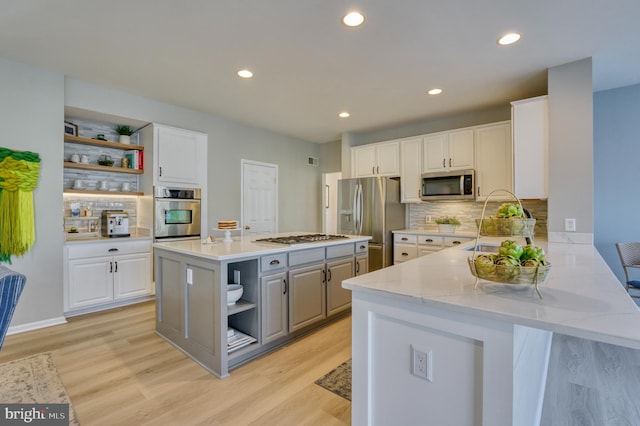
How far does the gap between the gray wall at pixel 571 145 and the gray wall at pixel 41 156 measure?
5195mm

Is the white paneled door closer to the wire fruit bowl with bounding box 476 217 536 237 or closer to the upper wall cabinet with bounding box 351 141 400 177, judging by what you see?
the upper wall cabinet with bounding box 351 141 400 177

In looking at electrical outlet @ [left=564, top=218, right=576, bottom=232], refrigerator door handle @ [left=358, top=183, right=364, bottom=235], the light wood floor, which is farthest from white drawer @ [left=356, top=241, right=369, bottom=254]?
electrical outlet @ [left=564, top=218, right=576, bottom=232]

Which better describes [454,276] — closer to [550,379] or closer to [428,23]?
[550,379]

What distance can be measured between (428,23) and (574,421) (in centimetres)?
281

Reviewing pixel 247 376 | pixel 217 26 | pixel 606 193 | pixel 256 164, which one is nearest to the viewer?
pixel 247 376

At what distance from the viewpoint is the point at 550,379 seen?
6.95ft

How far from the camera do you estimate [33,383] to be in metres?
2.08

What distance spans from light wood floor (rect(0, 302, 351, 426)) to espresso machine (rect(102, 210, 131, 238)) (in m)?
1.21

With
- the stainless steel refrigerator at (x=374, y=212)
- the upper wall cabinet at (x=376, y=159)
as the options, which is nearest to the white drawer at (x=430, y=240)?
the stainless steel refrigerator at (x=374, y=212)

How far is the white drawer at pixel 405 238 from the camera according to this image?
14.8ft

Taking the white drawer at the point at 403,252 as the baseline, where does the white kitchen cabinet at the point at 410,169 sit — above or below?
above

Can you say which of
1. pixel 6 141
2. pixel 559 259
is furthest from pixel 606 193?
pixel 6 141

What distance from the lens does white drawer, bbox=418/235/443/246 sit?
4.27 metres

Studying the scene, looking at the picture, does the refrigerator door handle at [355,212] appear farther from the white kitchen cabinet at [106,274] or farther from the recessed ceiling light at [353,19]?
the white kitchen cabinet at [106,274]
